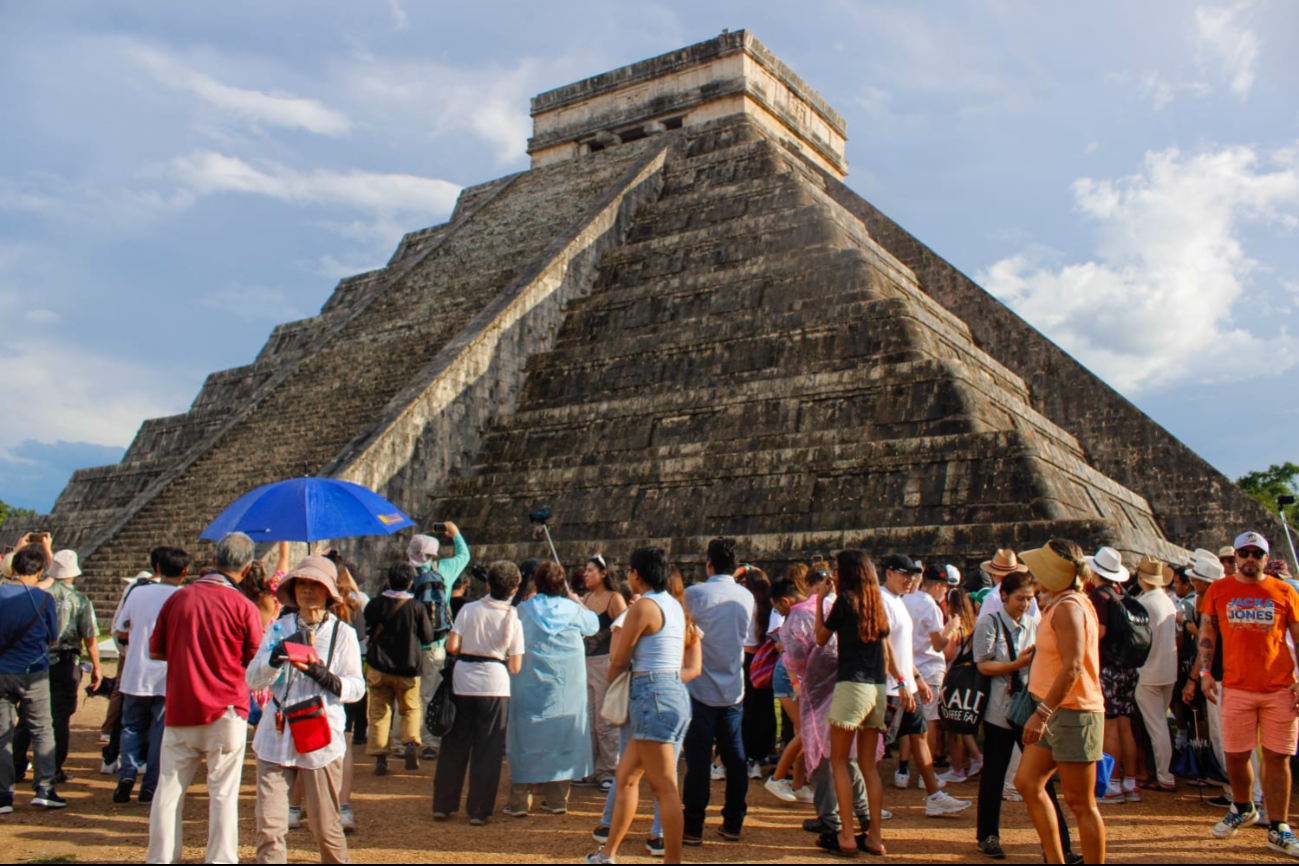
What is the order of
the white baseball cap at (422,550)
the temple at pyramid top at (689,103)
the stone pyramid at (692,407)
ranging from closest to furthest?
the white baseball cap at (422,550), the stone pyramid at (692,407), the temple at pyramid top at (689,103)

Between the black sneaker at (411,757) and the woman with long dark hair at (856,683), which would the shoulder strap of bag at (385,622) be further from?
the woman with long dark hair at (856,683)

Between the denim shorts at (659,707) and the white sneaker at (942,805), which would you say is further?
the white sneaker at (942,805)

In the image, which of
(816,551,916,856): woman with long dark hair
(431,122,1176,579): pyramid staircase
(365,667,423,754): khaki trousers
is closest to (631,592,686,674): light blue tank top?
(816,551,916,856): woman with long dark hair

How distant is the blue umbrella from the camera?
748 cm

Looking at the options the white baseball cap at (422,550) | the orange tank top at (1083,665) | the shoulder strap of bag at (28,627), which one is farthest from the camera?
the white baseball cap at (422,550)

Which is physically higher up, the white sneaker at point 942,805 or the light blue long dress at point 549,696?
the light blue long dress at point 549,696

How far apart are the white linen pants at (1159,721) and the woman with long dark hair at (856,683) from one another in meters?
2.99

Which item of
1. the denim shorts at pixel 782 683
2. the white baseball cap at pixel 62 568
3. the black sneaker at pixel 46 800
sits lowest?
the black sneaker at pixel 46 800

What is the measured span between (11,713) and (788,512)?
316 inches

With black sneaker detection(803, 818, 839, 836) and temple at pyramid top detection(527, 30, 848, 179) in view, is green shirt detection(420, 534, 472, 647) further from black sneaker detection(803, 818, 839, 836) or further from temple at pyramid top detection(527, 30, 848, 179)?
temple at pyramid top detection(527, 30, 848, 179)

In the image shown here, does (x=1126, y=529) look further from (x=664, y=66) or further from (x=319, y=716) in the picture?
(x=664, y=66)

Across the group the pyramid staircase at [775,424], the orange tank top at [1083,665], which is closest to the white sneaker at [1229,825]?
the orange tank top at [1083,665]

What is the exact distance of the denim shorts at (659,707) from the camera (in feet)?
16.6

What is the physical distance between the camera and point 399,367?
18125 mm
